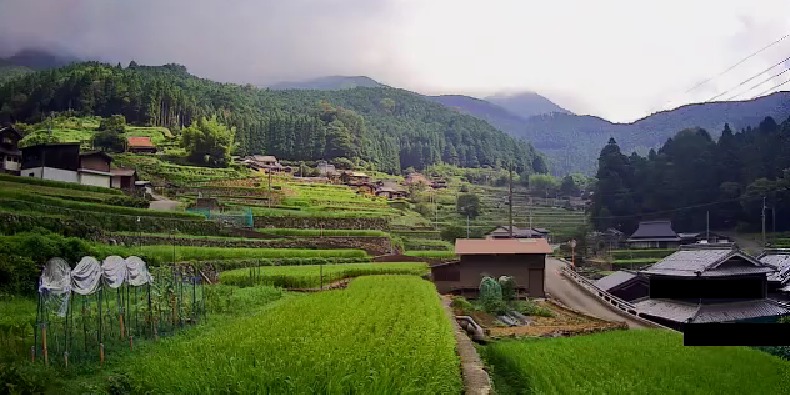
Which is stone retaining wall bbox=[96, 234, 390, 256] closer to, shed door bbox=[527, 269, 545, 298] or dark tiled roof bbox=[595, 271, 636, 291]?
shed door bbox=[527, 269, 545, 298]

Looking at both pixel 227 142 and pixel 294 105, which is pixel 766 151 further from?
pixel 294 105

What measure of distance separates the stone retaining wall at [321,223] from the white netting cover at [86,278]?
12.6 meters

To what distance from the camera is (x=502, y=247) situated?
637 inches

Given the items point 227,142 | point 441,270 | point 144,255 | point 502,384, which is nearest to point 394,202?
point 227,142

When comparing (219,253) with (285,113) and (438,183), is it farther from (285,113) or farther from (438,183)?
(438,183)

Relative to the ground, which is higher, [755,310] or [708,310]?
[708,310]

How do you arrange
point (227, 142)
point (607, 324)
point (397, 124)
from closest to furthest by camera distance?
point (607, 324) < point (227, 142) < point (397, 124)

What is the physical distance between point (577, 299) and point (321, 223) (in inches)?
311

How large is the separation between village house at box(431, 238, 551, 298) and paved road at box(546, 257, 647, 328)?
806 mm

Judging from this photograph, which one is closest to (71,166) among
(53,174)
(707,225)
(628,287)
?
(53,174)

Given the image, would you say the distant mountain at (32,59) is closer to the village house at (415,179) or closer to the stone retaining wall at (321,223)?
the stone retaining wall at (321,223)

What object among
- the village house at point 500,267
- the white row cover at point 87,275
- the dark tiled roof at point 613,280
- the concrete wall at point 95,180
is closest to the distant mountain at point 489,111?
the dark tiled roof at point 613,280

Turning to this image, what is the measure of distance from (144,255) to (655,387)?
9535mm

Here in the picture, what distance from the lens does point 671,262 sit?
39.3 ft
